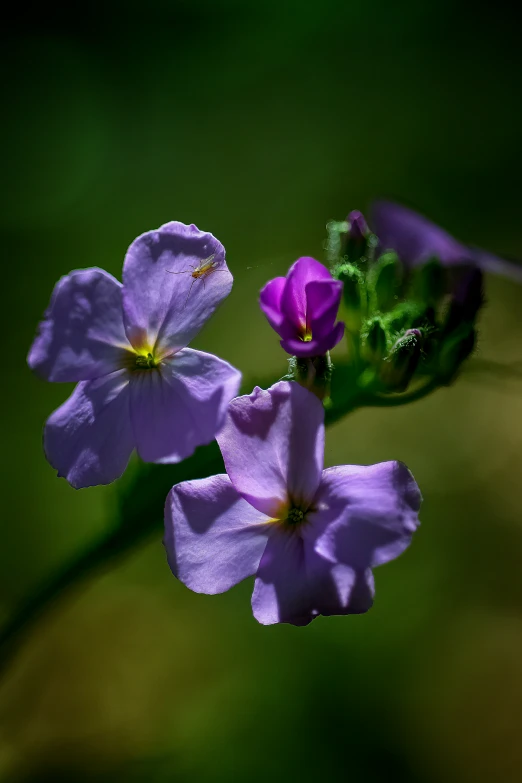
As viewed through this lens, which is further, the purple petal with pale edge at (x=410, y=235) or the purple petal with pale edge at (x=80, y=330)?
the purple petal with pale edge at (x=410, y=235)

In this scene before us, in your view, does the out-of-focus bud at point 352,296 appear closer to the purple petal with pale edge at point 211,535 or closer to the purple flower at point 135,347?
the purple flower at point 135,347

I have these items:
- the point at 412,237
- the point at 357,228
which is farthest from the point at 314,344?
the point at 412,237

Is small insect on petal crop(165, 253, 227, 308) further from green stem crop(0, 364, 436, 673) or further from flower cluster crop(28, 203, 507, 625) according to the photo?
green stem crop(0, 364, 436, 673)

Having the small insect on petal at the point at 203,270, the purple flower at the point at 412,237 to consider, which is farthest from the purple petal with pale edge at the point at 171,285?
the purple flower at the point at 412,237

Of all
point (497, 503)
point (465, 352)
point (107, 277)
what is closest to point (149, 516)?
point (107, 277)

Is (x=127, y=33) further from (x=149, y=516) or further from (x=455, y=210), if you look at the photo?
(x=149, y=516)

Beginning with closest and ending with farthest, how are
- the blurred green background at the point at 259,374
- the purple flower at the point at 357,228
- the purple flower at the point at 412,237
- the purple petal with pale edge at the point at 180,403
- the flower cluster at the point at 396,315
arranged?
the purple petal with pale edge at the point at 180,403 → the flower cluster at the point at 396,315 → the purple flower at the point at 357,228 → the purple flower at the point at 412,237 → the blurred green background at the point at 259,374
